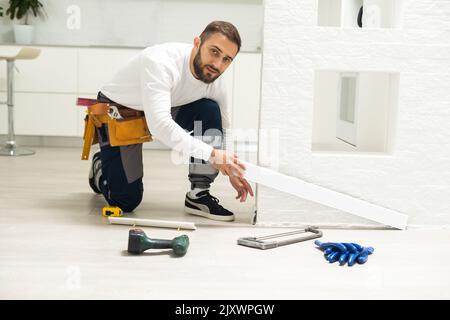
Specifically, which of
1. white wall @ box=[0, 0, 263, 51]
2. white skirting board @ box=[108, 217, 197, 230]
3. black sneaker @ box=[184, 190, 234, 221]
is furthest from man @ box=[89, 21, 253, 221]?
white wall @ box=[0, 0, 263, 51]

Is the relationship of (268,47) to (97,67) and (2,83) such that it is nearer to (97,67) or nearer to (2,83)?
(97,67)

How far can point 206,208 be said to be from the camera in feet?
8.56

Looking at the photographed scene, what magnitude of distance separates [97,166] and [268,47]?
39.0 inches

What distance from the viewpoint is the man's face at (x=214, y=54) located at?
2.36m

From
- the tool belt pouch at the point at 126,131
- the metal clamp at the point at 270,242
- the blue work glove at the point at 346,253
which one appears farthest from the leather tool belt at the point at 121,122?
the blue work glove at the point at 346,253

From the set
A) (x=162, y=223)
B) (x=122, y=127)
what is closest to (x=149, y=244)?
(x=162, y=223)

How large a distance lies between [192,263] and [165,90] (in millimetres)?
722

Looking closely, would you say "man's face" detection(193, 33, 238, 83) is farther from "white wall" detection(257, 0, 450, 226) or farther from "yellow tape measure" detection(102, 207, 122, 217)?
"yellow tape measure" detection(102, 207, 122, 217)

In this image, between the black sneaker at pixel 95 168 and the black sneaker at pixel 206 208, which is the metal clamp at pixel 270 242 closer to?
the black sneaker at pixel 206 208

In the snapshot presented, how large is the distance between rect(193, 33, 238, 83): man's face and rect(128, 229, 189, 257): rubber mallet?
72 centimetres

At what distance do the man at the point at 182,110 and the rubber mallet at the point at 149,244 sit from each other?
399mm

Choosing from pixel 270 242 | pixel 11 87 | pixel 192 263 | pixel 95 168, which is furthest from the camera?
pixel 11 87

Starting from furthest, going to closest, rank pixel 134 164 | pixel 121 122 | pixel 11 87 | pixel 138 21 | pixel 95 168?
pixel 138 21, pixel 11 87, pixel 95 168, pixel 134 164, pixel 121 122

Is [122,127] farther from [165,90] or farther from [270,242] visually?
[270,242]
